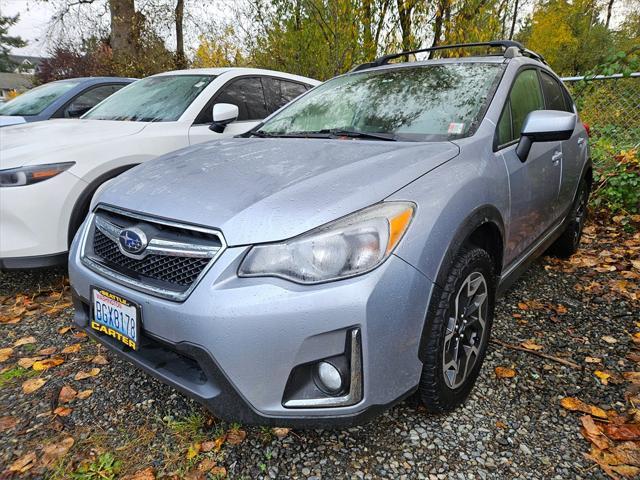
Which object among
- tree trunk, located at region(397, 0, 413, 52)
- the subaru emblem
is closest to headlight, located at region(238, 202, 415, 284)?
the subaru emblem

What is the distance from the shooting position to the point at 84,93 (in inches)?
204

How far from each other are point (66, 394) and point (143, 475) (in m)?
0.74

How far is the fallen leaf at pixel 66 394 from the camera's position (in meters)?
2.10

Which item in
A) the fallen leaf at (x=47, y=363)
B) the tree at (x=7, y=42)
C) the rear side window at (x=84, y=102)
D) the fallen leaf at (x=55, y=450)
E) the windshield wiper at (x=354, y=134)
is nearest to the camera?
the fallen leaf at (x=55, y=450)

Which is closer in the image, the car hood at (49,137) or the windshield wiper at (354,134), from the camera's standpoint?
the windshield wiper at (354,134)

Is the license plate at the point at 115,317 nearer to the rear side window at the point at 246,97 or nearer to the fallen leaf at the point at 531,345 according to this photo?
the fallen leaf at the point at 531,345

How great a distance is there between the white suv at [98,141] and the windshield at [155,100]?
0.01 metres

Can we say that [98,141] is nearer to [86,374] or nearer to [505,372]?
[86,374]

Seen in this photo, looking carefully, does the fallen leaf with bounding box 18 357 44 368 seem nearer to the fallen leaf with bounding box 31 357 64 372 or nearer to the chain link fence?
the fallen leaf with bounding box 31 357 64 372

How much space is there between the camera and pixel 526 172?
2326 millimetres

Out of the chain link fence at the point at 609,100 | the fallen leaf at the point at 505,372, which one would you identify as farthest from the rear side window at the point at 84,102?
the chain link fence at the point at 609,100

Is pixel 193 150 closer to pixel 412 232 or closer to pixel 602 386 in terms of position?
pixel 412 232

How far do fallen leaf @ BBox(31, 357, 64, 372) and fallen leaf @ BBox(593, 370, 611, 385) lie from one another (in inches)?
111

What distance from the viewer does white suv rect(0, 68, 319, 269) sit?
277cm
